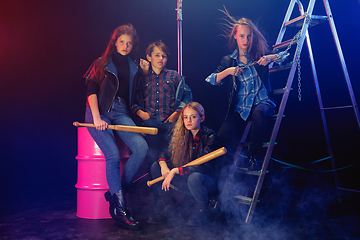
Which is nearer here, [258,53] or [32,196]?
[258,53]

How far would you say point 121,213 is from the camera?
81.5 inches

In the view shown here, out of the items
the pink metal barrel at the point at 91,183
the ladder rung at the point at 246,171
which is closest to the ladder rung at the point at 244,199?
the ladder rung at the point at 246,171

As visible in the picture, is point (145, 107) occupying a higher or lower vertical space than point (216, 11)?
→ lower

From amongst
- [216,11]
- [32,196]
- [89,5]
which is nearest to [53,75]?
[89,5]

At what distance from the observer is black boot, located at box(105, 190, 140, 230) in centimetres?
202

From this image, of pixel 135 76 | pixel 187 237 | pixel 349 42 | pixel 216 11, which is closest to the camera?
pixel 187 237

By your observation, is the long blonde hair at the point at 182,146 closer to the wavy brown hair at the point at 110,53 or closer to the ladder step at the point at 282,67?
the wavy brown hair at the point at 110,53

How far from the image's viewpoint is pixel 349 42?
3.11 metres

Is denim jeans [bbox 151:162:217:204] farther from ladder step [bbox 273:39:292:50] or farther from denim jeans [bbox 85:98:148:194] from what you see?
ladder step [bbox 273:39:292:50]

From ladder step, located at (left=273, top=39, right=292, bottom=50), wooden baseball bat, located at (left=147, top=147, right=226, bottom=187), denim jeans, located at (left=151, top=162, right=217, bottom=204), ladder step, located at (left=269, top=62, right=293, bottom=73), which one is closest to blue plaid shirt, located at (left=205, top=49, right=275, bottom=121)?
ladder step, located at (left=269, top=62, right=293, bottom=73)

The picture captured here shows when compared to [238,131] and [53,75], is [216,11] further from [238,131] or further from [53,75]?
[53,75]

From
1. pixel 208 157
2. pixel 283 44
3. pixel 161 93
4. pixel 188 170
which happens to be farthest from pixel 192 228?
pixel 283 44

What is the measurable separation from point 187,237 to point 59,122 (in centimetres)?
237

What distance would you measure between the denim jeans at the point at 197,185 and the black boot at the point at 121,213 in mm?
329
